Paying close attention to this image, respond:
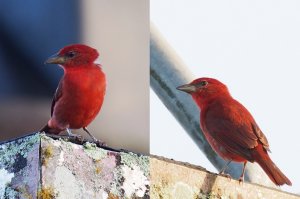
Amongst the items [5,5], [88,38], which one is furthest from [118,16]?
[5,5]

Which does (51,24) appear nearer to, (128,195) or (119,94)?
(119,94)

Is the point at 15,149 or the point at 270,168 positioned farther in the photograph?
the point at 270,168

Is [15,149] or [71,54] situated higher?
[71,54]

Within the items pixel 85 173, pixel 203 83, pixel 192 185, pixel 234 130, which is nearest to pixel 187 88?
pixel 203 83

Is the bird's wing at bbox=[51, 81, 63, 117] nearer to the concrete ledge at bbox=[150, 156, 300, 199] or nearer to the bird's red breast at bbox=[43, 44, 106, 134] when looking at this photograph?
the bird's red breast at bbox=[43, 44, 106, 134]

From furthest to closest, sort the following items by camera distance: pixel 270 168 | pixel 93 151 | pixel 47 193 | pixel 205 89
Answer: pixel 205 89
pixel 270 168
pixel 93 151
pixel 47 193

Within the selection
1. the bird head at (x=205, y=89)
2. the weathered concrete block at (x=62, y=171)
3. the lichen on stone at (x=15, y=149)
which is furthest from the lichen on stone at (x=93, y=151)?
the bird head at (x=205, y=89)

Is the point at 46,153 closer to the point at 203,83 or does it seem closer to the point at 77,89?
the point at 77,89
